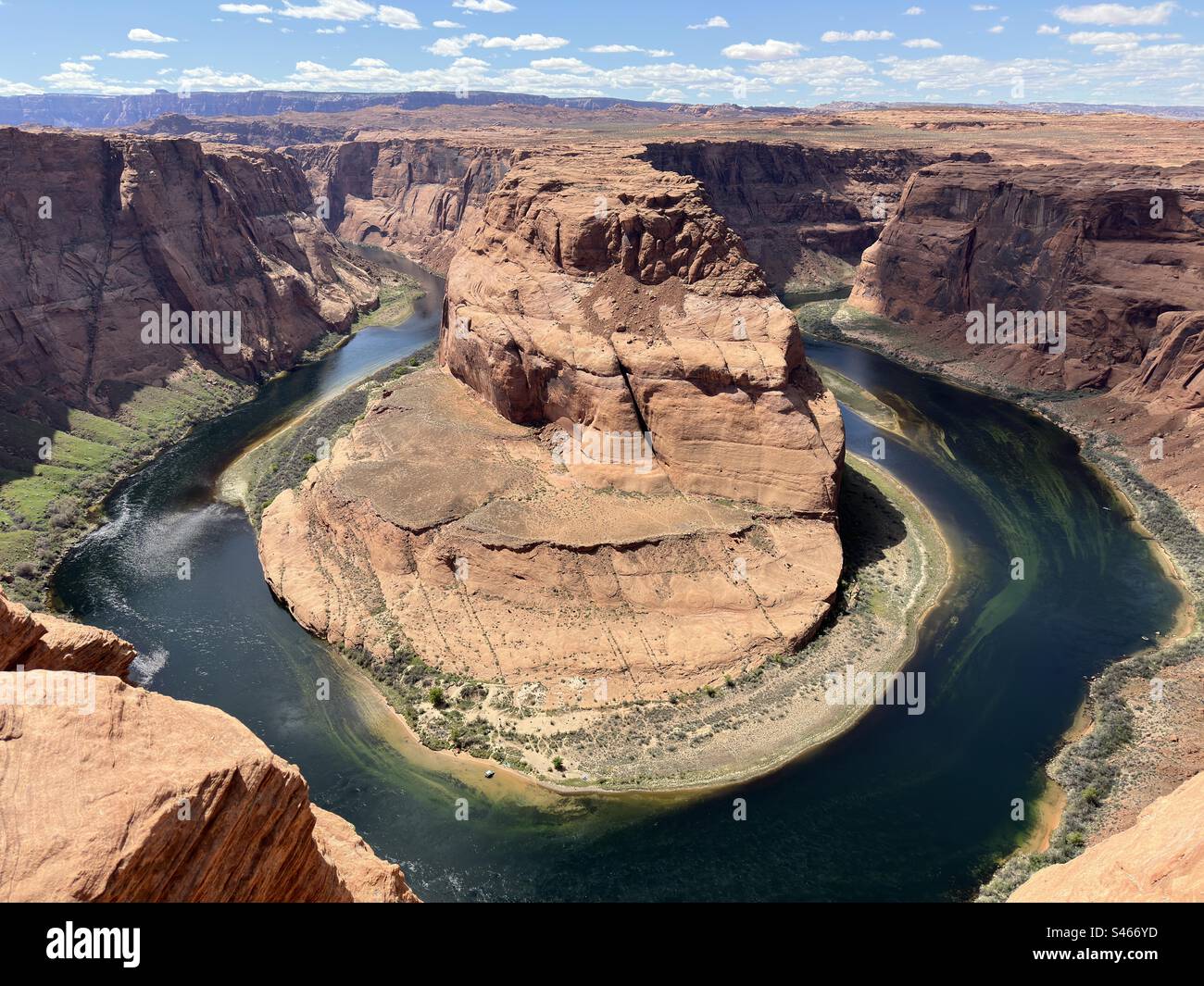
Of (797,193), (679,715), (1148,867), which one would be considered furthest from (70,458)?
(797,193)

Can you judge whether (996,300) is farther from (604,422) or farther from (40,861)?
(40,861)

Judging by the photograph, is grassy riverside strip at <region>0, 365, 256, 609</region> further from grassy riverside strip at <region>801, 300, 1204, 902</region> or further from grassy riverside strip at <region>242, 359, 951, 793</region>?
grassy riverside strip at <region>801, 300, 1204, 902</region>

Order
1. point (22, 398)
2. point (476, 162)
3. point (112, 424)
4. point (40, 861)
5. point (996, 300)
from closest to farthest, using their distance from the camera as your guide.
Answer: point (40, 861) → point (22, 398) → point (112, 424) → point (996, 300) → point (476, 162)

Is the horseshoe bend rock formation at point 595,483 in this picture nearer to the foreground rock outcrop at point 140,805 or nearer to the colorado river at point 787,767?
the colorado river at point 787,767

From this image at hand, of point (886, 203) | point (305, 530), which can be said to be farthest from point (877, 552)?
point (886, 203)

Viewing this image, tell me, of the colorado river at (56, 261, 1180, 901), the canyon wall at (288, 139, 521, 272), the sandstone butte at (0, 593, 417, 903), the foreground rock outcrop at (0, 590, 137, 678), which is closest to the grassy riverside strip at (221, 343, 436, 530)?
the colorado river at (56, 261, 1180, 901)
